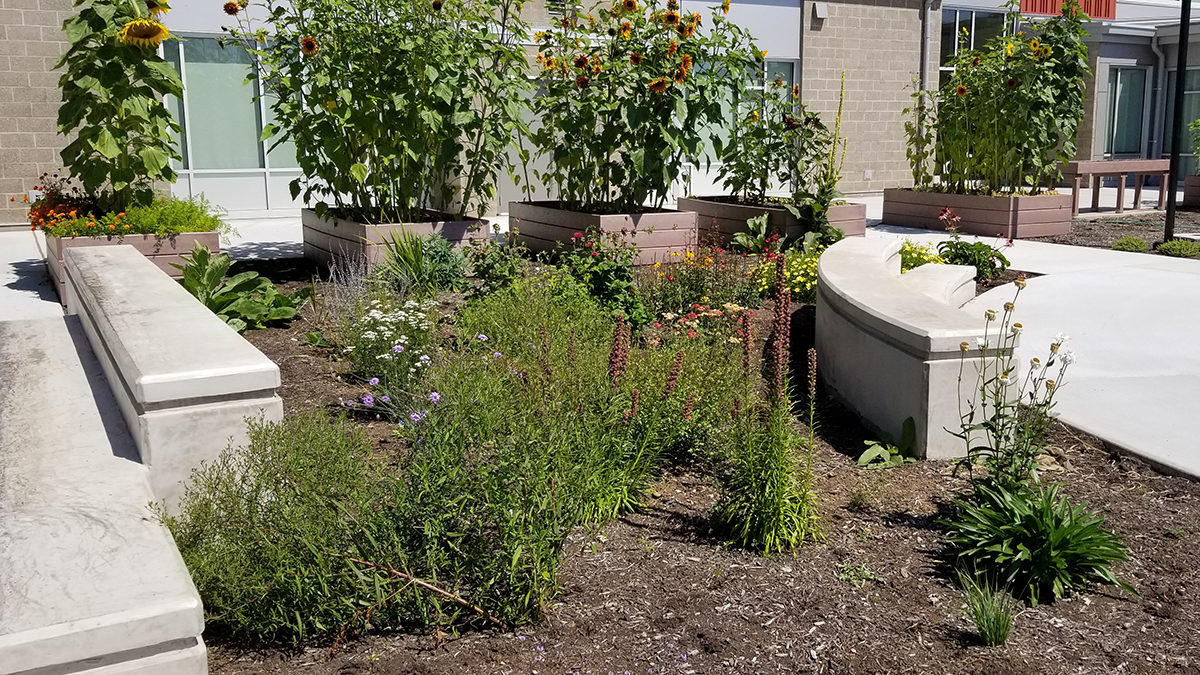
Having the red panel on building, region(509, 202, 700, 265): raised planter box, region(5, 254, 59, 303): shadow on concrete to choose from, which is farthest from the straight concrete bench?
the red panel on building

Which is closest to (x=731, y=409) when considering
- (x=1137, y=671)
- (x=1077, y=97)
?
(x=1137, y=671)

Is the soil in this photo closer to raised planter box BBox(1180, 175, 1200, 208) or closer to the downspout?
raised planter box BBox(1180, 175, 1200, 208)

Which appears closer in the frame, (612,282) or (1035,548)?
(1035,548)

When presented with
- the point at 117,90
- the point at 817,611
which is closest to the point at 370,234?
the point at 117,90

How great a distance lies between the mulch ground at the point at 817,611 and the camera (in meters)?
2.74

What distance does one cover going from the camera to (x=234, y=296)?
626 centimetres

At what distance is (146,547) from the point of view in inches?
105

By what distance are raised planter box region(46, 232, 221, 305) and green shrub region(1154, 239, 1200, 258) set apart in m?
9.17

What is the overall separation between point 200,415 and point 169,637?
1.03 m

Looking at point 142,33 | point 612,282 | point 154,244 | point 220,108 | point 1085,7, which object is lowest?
point 612,282

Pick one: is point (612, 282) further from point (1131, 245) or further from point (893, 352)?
point (1131, 245)

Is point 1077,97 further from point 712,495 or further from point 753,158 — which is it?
point 712,495

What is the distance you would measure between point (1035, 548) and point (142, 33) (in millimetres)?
7446

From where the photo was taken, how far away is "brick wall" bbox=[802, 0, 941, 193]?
18031 millimetres
